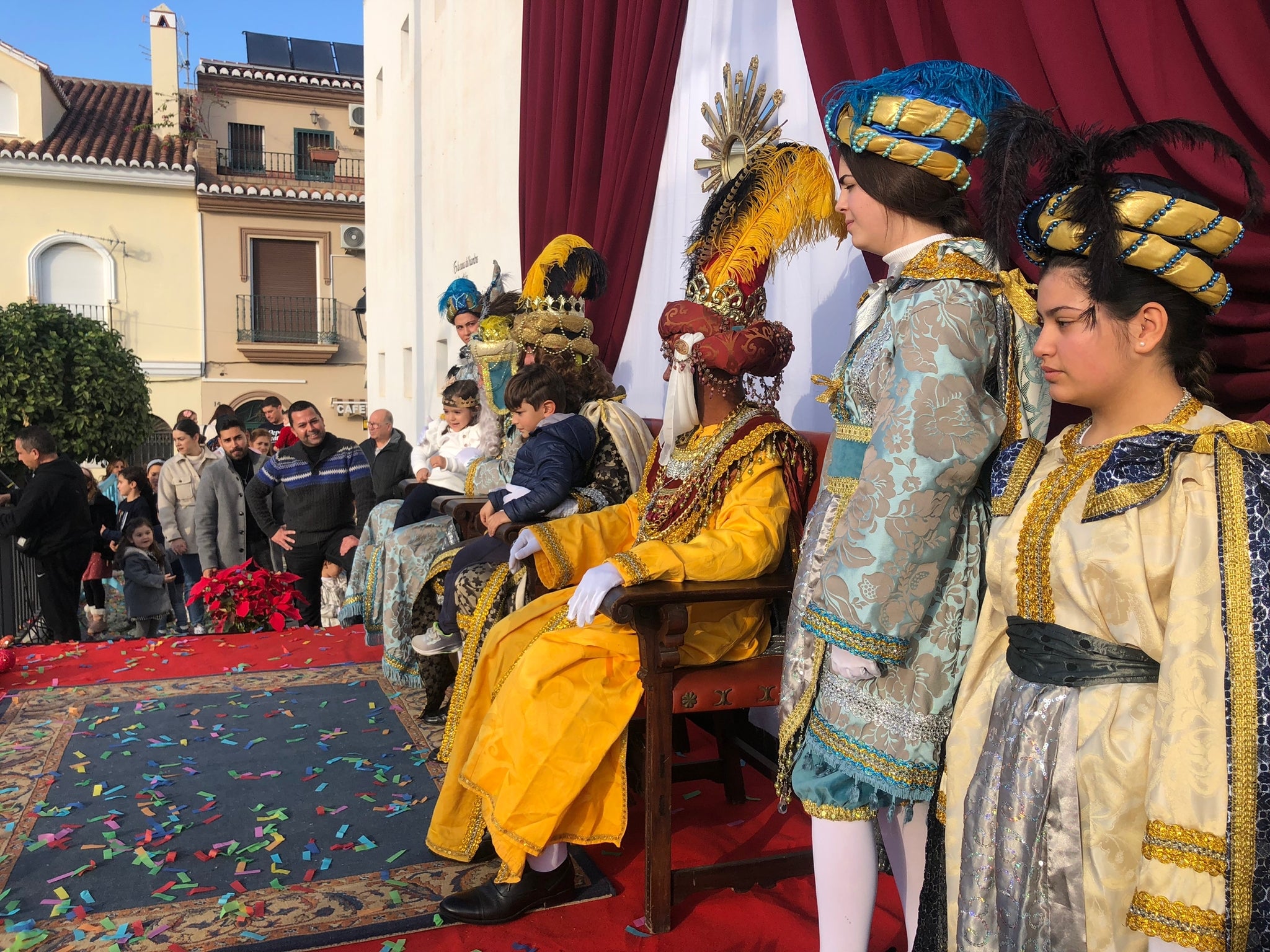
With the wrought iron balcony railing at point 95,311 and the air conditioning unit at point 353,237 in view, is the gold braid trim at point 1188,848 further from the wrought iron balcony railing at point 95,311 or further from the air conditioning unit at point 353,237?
the wrought iron balcony railing at point 95,311

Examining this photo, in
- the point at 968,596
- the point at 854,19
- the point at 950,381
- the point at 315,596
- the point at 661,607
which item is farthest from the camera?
the point at 315,596

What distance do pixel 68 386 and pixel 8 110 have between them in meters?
8.62

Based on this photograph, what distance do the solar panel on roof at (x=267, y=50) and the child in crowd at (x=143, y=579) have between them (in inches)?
703

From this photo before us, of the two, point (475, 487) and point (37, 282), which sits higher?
point (37, 282)

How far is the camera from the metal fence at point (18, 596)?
19.3 ft

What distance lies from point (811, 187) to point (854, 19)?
56 cm

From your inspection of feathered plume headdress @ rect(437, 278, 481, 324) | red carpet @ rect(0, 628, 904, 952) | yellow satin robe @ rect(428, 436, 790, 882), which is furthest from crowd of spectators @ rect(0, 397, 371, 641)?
yellow satin robe @ rect(428, 436, 790, 882)

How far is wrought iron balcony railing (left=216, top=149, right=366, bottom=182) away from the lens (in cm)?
1931

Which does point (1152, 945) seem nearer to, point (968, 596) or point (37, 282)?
point (968, 596)

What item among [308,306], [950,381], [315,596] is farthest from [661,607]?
[308,306]

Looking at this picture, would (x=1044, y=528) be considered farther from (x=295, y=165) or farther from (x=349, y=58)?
(x=349, y=58)

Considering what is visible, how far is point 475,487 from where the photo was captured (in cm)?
428

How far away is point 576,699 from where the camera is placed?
240 cm

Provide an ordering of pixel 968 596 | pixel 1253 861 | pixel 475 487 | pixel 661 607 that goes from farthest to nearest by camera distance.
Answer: pixel 475 487, pixel 661 607, pixel 968 596, pixel 1253 861
